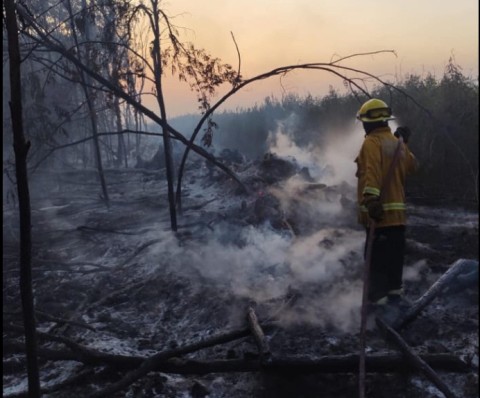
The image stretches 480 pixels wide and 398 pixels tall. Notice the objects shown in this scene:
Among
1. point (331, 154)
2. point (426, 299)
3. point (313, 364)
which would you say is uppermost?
point (331, 154)

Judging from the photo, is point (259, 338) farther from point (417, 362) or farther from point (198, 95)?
point (198, 95)

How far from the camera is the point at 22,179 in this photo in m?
2.50

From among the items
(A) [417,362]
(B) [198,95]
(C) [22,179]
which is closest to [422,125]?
(B) [198,95]

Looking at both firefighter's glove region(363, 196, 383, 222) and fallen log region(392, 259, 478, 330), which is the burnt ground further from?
firefighter's glove region(363, 196, 383, 222)

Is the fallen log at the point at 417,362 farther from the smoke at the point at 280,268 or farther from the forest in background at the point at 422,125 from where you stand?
the forest in background at the point at 422,125

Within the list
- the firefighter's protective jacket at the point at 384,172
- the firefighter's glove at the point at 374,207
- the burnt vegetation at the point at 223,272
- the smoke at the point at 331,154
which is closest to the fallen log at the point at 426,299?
the burnt vegetation at the point at 223,272

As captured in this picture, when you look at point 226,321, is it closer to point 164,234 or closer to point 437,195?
point 164,234

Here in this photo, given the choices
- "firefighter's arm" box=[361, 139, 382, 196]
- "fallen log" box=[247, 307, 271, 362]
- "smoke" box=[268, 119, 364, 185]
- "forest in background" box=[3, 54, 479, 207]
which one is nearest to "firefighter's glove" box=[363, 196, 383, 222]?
"firefighter's arm" box=[361, 139, 382, 196]

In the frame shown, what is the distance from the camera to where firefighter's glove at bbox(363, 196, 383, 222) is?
13.0 ft

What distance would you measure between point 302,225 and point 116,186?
10.7m

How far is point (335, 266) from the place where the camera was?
5.98m

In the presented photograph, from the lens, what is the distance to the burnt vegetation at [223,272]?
3531 millimetres

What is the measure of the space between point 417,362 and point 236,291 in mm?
2632

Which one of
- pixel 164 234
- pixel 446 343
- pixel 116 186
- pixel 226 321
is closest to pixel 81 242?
pixel 164 234
